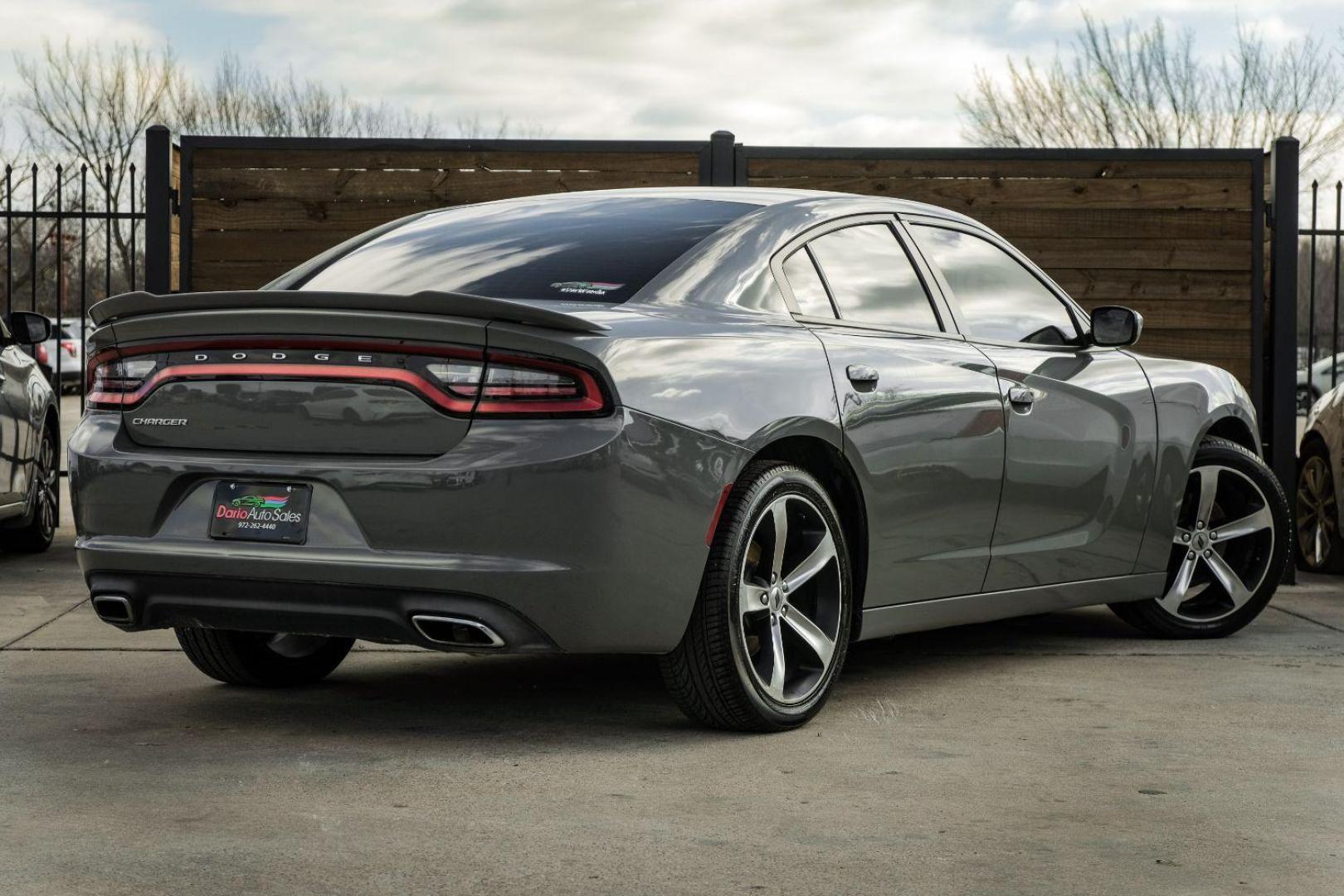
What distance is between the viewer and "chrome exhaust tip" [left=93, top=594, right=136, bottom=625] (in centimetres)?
471

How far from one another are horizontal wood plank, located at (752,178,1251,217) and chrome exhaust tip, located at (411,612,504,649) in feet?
18.2

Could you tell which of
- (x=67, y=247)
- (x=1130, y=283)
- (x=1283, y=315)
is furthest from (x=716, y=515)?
(x=67, y=247)

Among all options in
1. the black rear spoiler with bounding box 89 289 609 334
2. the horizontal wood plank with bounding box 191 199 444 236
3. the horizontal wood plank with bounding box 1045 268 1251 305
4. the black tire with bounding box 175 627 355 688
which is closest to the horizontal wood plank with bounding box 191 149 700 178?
the horizontal wood plank with bounding box 191 199 444 236

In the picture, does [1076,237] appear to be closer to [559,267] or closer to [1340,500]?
[1340,500]

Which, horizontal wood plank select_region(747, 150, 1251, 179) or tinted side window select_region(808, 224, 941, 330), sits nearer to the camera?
tinted side window select_region(808, 224, 941, 330)

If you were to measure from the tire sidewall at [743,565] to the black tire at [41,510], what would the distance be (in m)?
6.01

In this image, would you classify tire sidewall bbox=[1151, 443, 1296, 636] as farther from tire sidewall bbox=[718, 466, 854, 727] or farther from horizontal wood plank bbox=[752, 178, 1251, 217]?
horizontal wood plank bbox=[752, 178, 1251, 217]

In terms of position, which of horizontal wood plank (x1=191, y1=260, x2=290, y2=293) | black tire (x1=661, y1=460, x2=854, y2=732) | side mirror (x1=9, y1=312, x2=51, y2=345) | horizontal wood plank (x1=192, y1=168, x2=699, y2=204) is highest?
horizontal wood plank (x1=192, y1=168, x2=699, y2=204)

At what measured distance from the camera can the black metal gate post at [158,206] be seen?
30.3 feet

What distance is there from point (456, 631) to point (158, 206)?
5.67 m

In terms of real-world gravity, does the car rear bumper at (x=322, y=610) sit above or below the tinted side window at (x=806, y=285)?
below

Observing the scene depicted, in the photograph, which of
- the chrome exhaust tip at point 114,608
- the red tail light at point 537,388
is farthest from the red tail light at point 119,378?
the red tail light at point 537,388

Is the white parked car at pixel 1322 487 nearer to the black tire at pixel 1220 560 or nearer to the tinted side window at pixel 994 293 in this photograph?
the black tire at pixel 1220 560

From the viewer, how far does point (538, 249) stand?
5156 mm
